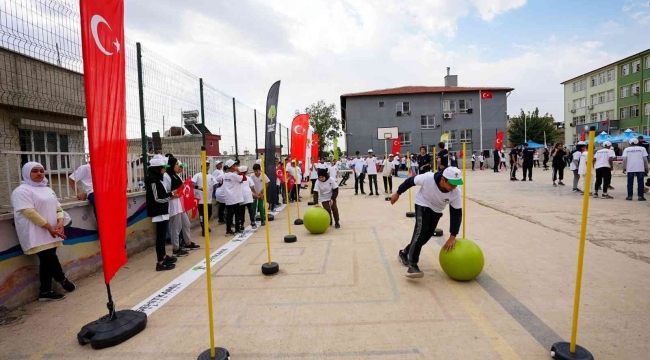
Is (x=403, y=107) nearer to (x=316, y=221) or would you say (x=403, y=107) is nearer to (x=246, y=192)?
(x=246, y=192)

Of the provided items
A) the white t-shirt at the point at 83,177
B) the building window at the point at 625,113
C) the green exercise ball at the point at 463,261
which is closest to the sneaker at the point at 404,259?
the green exercise ball at the point at 463,261

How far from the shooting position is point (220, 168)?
9.78m

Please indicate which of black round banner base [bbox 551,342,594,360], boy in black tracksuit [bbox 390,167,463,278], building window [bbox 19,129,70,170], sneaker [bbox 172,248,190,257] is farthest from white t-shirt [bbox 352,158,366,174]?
black round banner base [bbox 551,342,594,360]

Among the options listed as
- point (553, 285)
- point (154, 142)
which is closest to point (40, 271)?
point (154, 142)

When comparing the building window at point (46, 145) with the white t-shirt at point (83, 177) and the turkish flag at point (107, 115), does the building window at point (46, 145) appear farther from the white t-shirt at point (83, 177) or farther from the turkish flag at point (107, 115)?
the turkish flag at point (107, 115)

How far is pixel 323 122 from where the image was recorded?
42.8m

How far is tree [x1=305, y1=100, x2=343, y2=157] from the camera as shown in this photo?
42781 millimetres

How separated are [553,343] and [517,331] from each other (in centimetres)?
31

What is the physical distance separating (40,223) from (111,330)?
190cm

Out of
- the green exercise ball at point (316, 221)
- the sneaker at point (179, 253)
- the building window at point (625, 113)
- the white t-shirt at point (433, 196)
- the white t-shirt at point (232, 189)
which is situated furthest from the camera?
the building window at point (625, 113)

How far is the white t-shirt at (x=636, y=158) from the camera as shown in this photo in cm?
976

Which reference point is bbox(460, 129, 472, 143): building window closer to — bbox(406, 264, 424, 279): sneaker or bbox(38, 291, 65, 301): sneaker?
bbox(406, 264, 424, 279): sneaker

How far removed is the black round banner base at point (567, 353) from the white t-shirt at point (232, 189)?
6.83 metres

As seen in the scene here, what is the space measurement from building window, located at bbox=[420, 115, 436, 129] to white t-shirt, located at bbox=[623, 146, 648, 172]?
3164 centimetres
